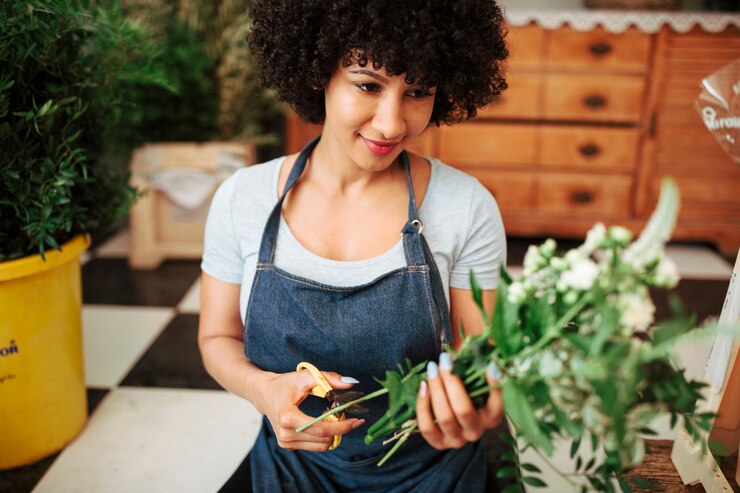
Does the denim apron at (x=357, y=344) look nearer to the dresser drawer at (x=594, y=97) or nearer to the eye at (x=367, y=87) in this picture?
the eye at (x=367, y=87)

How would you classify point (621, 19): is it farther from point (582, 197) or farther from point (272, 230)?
point (272, 230)

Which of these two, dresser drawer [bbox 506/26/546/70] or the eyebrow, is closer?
the eyebrow

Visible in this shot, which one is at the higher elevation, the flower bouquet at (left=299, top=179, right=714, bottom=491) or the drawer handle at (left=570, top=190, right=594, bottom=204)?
the flower bouquet at (left=299, top=179, right=714, bottom=491)

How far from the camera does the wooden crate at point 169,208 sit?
8.65 feet

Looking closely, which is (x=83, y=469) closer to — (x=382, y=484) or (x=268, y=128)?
(x=382, y=484)

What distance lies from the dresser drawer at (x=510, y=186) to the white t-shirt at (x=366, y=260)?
6.06 ft

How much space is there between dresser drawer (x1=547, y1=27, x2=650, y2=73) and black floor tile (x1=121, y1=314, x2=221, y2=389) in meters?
1.80

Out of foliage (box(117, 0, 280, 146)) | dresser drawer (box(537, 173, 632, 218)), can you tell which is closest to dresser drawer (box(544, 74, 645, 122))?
dresser drawer (box(537, 173, 632, 218))

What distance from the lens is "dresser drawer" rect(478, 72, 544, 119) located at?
2830 millimetres

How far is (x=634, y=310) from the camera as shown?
577 mm

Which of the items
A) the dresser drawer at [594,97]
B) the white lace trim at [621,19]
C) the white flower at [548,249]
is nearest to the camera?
the white flower at [548,249]

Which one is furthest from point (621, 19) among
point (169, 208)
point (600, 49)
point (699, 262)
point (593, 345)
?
point (593, 345)

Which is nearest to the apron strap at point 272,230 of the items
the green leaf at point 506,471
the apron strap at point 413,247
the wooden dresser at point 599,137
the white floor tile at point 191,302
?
the apron strap at point 413,247

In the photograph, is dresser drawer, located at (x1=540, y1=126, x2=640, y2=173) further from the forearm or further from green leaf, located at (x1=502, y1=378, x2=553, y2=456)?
green leaf, located at (x1=502, y1=378, x2=553, y2=456)
